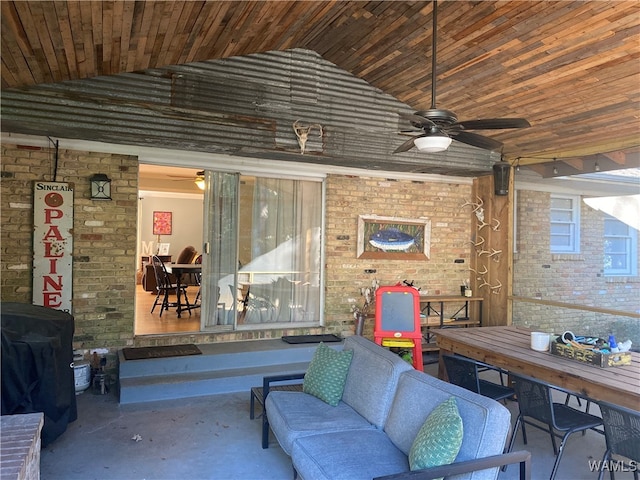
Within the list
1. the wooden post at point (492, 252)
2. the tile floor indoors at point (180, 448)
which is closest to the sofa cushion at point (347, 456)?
the tile floor indoors at point (180, 448)

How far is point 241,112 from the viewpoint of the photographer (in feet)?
17.3

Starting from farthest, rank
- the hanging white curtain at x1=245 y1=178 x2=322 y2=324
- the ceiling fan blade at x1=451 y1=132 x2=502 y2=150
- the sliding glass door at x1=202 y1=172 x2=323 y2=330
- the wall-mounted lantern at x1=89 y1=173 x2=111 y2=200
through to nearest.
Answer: the hanging white curtain at x1=245 y1=178 x2=322 y2=324
the sliding glass door at x1=202 y1=172 x2=323 y2=330
the wall-mounted lantern at x1=89 y1=173 x2=111 y2=200
the ceiling fan blade at x1=451 y1=132 x2=502 y2=150

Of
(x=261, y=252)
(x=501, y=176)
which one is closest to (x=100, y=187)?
(x=261, y=252)

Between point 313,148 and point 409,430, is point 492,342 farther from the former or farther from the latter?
point 313,148

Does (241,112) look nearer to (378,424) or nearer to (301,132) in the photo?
(301,132)

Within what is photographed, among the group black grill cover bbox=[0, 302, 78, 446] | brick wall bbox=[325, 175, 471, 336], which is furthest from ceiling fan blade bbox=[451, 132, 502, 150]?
black grill cover bbox=[0, 302, 78, 446]

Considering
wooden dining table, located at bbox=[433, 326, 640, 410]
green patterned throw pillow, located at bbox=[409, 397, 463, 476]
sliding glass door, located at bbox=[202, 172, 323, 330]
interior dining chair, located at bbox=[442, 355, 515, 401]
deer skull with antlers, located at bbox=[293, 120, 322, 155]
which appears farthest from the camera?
sliding glass door, located at bbox=[202, 172, 323, 330]

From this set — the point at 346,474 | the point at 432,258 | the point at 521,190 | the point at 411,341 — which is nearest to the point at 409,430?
the point at 346,474

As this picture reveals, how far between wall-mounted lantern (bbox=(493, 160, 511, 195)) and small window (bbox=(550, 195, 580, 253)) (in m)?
1.52

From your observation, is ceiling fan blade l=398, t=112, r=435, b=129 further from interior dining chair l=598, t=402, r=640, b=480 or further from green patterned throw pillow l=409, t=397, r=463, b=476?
interior dining chair l=598, t=402, r=640, b=480

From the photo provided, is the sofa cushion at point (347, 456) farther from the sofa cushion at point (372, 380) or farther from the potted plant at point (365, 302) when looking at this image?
the potted plant at point (365, 302)

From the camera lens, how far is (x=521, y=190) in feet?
24.2

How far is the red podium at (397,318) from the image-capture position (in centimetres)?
511

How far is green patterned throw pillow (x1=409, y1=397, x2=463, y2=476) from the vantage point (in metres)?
2.17
